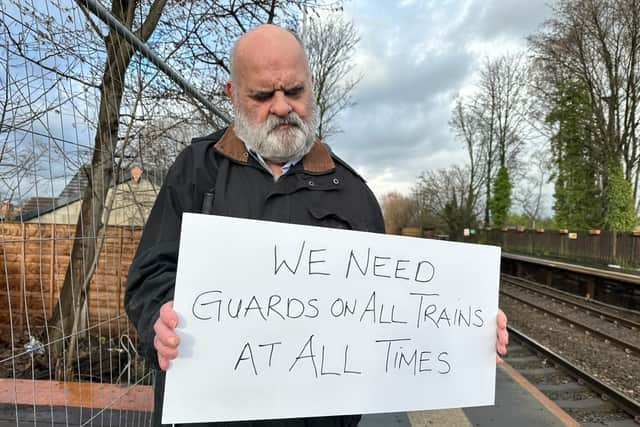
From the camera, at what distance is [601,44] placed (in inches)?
772

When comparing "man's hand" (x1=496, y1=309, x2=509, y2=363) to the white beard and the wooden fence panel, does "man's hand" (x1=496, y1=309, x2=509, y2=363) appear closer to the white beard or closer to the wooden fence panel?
the white beard

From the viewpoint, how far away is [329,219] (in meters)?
1.45

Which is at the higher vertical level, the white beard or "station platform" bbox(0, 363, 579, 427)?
the white beard

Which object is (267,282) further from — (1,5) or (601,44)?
(601,44)

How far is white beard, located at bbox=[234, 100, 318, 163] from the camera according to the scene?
146 centimetres

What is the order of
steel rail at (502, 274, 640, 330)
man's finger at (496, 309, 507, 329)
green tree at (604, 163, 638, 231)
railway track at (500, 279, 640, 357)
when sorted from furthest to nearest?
green tree at (604, 163, 638, 231) → steel rail at (502, 274, 640, 330) → railway track at (500, 279, 640, 357) → man's finger at (496, 309, 507, 329)

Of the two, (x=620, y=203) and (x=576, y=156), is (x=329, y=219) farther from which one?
(x=576, y=156)

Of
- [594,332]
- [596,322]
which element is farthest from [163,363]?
[596,322]

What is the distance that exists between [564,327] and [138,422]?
898 centimetres

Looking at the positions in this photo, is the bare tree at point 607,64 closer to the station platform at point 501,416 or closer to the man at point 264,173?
the station platform at point 501,416

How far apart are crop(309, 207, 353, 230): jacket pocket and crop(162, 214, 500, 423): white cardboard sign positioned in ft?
0.38

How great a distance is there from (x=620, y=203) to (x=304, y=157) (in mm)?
22349

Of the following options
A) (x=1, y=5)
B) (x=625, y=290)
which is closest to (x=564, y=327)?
(x=625, y=290)

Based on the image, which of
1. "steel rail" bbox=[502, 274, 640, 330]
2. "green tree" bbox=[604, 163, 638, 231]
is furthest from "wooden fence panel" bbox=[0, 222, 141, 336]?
"green tree" bbox=[604, 163, 638, 231]
